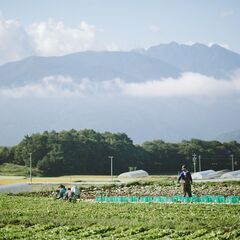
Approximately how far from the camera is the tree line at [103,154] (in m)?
112

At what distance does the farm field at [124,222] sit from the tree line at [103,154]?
80.4m

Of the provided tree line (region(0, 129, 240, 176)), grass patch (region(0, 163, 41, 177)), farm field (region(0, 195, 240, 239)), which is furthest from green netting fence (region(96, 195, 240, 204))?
tree line (region(0, 129, 240, 176))

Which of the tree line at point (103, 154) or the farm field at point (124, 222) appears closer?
the farm field at point (124, 222)

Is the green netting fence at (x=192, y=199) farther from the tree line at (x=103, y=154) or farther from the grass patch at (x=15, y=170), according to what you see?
the tree line at (x=103, y=154)

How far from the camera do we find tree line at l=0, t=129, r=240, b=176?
112 meters

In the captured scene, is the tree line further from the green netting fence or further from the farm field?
the farm field

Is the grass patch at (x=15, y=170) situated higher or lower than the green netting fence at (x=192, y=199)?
higher

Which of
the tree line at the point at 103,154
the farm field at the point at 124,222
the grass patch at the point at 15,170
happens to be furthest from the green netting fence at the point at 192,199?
the tree line at the point at 103,154

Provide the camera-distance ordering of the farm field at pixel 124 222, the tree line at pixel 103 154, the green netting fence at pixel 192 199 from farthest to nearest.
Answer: the tree line at pixel 103 154, the green netting fence at pixel 192 199, the farm field at pixel 124 222

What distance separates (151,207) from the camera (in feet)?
95.2

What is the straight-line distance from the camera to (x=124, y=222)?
23000 millimetres

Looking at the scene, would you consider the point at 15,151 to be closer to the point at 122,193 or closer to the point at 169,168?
the point at 169,168

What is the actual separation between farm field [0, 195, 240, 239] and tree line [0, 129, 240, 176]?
3166 inches

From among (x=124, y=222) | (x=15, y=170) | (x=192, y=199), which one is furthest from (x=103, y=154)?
(x=124, y=222)
